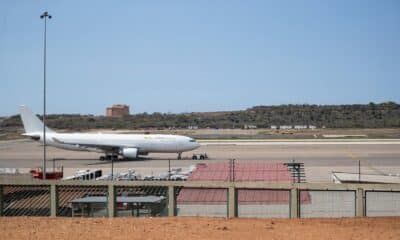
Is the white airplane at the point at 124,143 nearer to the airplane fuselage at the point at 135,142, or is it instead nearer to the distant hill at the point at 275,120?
the airplane fuselage at the point at 135,142

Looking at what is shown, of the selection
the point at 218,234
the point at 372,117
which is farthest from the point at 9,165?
Result: the point at 372,117

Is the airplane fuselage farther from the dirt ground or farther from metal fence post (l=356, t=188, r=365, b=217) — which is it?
the dirt ground

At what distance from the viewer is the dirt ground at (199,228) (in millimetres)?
10398

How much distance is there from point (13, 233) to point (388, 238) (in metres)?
7.63

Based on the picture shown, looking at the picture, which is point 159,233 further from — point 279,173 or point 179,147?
point 179,147

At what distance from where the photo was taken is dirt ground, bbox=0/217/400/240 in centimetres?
1040

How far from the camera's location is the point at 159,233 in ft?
35.0

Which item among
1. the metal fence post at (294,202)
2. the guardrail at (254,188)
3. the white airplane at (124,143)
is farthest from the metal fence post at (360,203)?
the white airplane at (124,143)

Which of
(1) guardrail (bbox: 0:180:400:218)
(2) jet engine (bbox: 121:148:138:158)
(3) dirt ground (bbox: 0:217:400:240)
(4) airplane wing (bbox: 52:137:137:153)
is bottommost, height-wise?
(2) jet engine (bbox: 121:148:138:158)

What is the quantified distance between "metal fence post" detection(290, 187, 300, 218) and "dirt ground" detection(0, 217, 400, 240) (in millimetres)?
1224

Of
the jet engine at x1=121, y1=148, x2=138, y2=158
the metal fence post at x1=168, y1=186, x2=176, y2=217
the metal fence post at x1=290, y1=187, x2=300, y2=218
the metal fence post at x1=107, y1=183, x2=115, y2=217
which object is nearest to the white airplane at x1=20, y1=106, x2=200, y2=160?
the jet engine at x1=121, y1=148, x2=138, y2=158

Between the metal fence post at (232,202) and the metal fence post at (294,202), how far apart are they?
1.50 metres

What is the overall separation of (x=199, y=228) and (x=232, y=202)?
8.59ft

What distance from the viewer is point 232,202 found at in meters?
13.7
